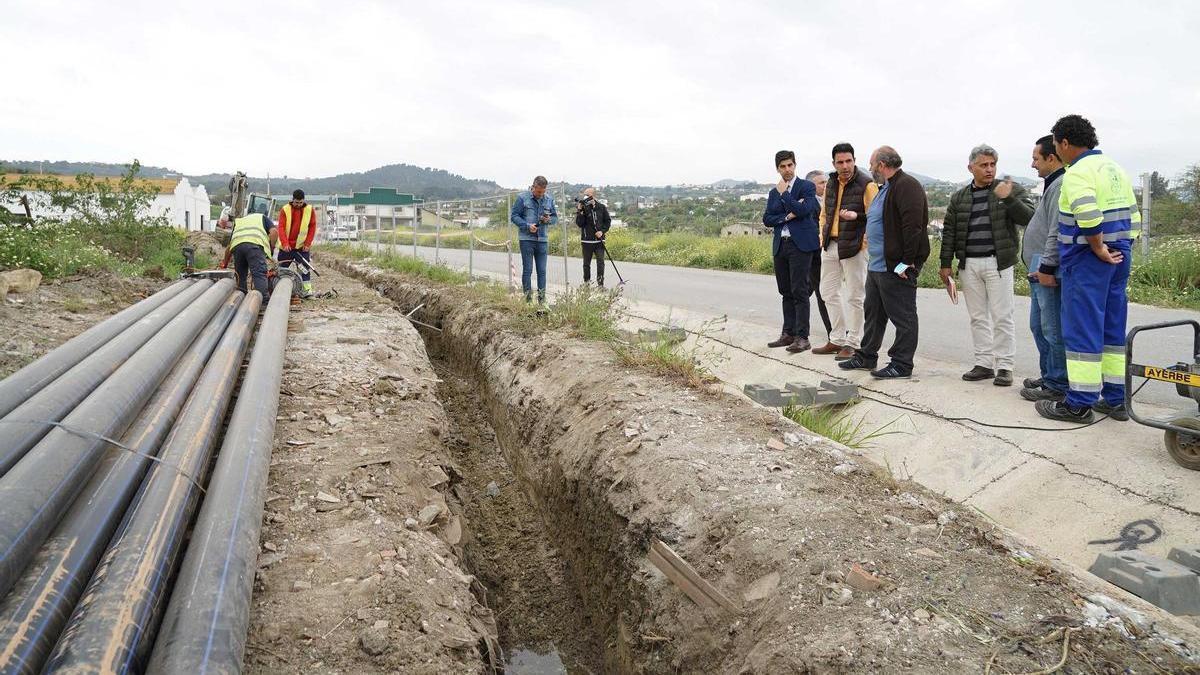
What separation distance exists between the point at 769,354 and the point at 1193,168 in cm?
1218

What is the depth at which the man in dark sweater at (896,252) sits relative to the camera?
5.29m

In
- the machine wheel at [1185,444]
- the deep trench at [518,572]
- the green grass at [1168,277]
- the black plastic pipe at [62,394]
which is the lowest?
the deep trench at [518,572]

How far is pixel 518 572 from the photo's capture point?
455 cm

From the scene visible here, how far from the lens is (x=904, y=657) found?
2250mm

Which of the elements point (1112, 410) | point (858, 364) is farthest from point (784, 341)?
point (1112, 410)

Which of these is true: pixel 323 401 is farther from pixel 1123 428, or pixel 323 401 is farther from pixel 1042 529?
pixel 1123 428

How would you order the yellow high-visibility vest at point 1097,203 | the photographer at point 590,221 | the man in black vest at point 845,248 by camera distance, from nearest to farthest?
the yellow high-visibility vest at point 1097,203, the man in black vest at point 845,248, the photographer at point 590,221

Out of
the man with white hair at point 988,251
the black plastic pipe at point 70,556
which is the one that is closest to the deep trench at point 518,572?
the black plastic pipe at point 70,556

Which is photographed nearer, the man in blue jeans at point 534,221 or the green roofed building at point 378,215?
the man in blue jeans at point 534,221

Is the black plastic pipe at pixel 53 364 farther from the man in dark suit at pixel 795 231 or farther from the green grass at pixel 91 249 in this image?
the man in dark suit at pixel 795 231

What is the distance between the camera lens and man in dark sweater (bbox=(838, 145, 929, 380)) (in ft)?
17.3

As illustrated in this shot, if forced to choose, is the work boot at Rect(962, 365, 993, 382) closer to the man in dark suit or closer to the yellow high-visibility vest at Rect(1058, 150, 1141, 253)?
the yellow high-visibility vest at Rect(1058, 150, 1141, 253)

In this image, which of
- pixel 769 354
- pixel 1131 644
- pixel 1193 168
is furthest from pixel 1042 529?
pixel 1193 168

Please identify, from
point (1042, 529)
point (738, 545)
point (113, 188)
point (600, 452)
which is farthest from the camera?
point (113, 188)
